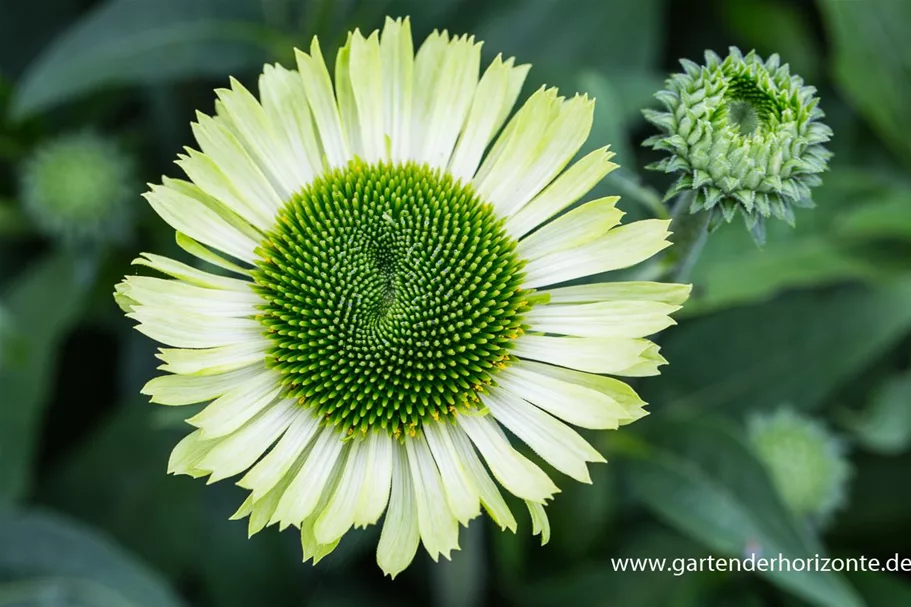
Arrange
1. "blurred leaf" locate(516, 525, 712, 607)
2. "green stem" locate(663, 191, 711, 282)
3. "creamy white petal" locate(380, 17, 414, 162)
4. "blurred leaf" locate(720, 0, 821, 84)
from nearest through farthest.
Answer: "green stem" locate(663, 191, 711, 282)
"creamy white petal" locate(380, 17, 414, 162)
"blurred leaf" locate(516, 525, 712, 607)
"blurred leaf" locate(720, 0, 821, 84)

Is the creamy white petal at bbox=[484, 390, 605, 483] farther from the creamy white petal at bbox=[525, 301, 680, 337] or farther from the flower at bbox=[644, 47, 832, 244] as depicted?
the flower at bbox=[644, 47, 832, 244]

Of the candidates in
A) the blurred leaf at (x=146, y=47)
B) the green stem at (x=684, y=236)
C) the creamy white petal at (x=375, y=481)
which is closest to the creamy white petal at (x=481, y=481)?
the creamy white petal at (x=375, y=481)

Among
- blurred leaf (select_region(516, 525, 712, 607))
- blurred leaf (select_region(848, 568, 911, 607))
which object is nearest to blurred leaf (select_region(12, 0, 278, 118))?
blurred leaf (select_region(516, 525, 712, 607))

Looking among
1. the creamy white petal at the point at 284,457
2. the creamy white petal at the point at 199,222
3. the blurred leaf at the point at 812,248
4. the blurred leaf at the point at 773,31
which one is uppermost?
the creamy white petal at the point at 199,222

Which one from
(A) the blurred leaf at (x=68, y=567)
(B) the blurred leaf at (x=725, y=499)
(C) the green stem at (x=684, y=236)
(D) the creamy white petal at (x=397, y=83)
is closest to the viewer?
(C) the green stem at (x=684, y=236)

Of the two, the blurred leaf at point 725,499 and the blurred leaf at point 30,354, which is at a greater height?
the blurred leaf at point 30,354

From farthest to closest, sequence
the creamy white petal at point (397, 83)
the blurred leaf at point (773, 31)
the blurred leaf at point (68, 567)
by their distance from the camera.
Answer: the blurred leaf at point (773, 31) < the blurred leaf at point (68, 567) < the creamy white petal at point (397, 83)

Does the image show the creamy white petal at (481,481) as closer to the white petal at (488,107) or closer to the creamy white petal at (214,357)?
the creamy white petal at (214,357)
